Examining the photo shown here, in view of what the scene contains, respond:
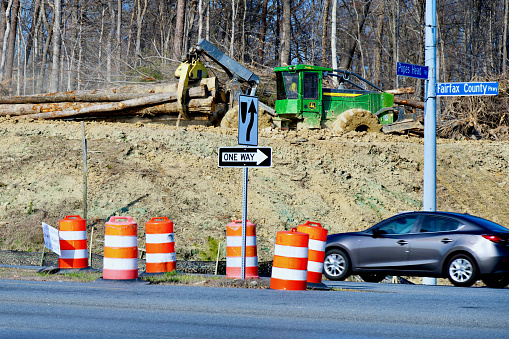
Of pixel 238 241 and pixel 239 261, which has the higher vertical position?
pixel 238 241

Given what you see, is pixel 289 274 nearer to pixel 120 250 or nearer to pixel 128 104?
pixel 120 250

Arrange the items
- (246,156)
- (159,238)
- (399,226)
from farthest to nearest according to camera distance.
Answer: (399,226), (159,238), (246,156)

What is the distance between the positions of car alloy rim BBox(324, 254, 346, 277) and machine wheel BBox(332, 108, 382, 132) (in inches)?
436

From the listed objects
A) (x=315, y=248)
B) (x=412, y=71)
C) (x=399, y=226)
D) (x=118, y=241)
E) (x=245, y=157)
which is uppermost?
(x=412, y=71)

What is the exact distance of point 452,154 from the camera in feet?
74.5

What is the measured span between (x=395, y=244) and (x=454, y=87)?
12.8 ft

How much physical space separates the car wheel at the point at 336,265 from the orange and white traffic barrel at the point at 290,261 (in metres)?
2.97

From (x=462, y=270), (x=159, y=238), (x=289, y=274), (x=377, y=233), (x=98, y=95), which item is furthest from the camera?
(x=98, y=95)

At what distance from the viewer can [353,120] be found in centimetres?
2327

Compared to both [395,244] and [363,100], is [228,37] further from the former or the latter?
[395,244]

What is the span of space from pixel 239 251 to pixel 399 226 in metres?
3.79

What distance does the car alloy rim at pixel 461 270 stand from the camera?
11.4 metres

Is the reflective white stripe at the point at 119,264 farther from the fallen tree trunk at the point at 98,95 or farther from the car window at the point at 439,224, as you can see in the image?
the fallen tree trunk at the point at 98,95

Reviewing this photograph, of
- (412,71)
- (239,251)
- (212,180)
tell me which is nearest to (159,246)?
(239,251)
